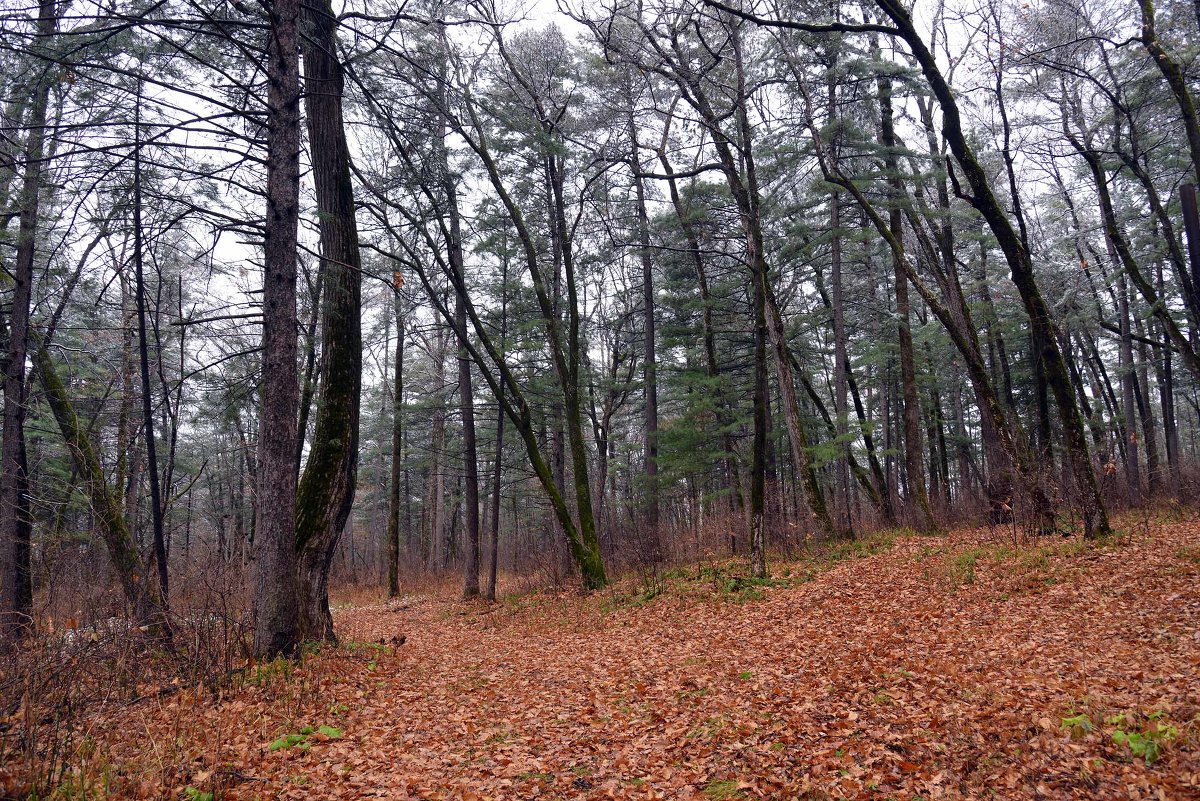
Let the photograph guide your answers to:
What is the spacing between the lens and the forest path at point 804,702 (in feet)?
12.4

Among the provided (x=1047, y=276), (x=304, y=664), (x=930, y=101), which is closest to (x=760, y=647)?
(x=304, y=664)

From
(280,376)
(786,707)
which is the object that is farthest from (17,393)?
(786,707)

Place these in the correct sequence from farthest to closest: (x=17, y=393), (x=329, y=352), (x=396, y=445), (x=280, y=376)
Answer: (x=396, y=445) < (x=17, y=393) < (x=329, y=352) < (x=280, y=376)

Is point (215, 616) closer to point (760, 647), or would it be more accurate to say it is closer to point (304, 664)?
point (304, 664)

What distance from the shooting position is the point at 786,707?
16.9 feet

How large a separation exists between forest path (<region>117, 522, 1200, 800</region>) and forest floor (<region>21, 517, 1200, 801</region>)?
0.9 inches

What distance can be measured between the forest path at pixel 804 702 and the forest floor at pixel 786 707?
23 mm

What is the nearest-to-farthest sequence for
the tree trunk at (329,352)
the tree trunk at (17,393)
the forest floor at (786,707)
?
the forest floor at (786,707) → the tree trunk at (329,352) → the tree trunk at (17,393)

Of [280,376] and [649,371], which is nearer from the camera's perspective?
[280,376]

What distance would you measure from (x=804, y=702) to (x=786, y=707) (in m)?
0.16

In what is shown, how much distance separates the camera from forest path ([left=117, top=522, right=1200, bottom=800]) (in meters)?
3.78

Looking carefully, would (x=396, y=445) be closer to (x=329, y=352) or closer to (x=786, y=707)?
(x=329, y=352)

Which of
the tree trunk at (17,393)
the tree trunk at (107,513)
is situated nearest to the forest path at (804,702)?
the tree trunk at (107,513)

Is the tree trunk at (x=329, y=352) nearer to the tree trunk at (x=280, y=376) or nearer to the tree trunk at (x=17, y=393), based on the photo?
the tree trunk at (x=280, y=376)
